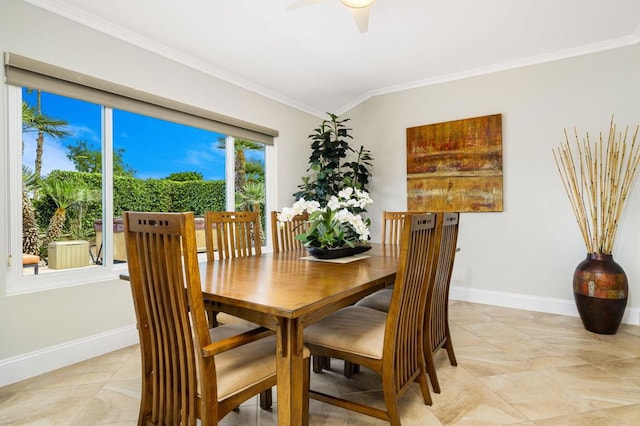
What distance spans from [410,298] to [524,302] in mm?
2691

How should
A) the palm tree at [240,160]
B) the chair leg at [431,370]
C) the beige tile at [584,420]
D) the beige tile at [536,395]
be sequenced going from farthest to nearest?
the palm tree at [240,160], the chair leg at [431,370], the beige tile at [536,395], the beige tile at [584,420]

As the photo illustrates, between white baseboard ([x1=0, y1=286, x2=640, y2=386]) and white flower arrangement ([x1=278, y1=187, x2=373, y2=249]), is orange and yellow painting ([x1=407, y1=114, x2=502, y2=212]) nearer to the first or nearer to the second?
white baseboard ([x1=0, y1=286, x2=640, y2=386])

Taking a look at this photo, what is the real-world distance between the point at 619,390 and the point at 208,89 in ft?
12.7

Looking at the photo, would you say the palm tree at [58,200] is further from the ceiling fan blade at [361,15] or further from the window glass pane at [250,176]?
the ceiling fan blade at [361,15]

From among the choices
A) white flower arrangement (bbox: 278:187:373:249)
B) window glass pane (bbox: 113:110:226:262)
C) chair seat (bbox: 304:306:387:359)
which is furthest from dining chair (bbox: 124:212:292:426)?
window glass pane (bbox: 113:110:226:262)

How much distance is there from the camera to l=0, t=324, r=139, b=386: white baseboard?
2.13 metres

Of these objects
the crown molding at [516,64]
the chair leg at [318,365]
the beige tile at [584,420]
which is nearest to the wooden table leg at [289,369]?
the chair leg at [318,365]

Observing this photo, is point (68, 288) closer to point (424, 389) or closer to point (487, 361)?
point (424, 389)

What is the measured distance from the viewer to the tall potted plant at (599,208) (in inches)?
113

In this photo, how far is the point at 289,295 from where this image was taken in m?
1.29

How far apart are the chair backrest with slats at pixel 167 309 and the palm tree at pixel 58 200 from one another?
5.22ft

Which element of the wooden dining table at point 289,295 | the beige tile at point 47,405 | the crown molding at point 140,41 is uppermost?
the crown molding at point 140,41

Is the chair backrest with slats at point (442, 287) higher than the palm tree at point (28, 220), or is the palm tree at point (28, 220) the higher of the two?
the palm tree at point (28, 220)

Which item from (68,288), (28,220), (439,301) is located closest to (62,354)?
(68,288)
